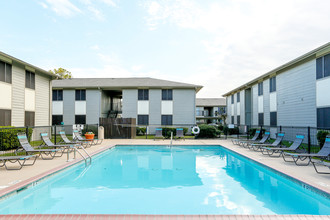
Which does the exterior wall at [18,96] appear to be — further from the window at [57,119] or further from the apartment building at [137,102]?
the window at [57,119]

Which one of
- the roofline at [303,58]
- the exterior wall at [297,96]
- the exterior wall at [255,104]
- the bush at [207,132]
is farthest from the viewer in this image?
the exterior wall at [255,104]

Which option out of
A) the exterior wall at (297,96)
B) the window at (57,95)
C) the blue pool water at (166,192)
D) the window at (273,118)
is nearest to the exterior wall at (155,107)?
the window at (57,95)

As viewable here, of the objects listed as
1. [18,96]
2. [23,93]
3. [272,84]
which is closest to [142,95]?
[23,93]

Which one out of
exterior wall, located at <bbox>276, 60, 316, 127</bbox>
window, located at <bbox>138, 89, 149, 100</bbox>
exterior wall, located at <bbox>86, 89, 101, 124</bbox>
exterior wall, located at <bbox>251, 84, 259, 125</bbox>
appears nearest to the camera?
exterior wall, located at <bbox>276, 60, 316, 127</bbox>

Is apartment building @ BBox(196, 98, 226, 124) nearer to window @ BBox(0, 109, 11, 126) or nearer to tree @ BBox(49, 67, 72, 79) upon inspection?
tree @ BBox(49, 67, 72, 79)

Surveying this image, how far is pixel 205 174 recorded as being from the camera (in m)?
7.54

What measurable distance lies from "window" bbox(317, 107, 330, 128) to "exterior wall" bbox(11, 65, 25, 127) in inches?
713

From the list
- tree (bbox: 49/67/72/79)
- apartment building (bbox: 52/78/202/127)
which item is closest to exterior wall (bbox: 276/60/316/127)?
apartment building (bbox: 52/78/202/127)

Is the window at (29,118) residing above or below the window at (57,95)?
below

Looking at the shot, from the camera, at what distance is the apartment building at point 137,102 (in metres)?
23.0

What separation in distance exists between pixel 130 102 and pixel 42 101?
8311 mm

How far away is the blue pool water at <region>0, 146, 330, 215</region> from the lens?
15.0 feet

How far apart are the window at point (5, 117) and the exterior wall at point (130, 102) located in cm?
1103

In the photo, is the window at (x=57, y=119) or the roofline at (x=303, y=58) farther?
the window at (x=57, y=119)
